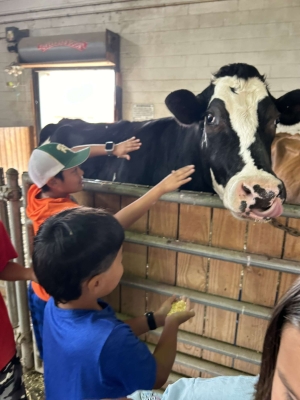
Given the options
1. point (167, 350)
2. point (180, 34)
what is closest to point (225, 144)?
point (167, 350)

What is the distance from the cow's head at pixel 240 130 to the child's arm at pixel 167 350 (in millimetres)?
322

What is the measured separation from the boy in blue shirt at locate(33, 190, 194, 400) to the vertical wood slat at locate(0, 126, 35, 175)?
12.0 feet

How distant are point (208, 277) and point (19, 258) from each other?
0.79 metres

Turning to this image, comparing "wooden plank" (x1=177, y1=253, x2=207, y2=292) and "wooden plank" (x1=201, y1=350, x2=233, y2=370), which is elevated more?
"wooden plank" (x1=177, y1=253, x2=207, y2=292)

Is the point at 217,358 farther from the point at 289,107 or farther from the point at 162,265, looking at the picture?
the point at 289,107

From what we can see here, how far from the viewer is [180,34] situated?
10.4ft

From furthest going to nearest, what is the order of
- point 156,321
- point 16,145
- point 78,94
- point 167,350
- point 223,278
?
point 16,145
point 78,94
point 223,278
point 156,321
point 167,350

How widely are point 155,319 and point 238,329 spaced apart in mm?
306

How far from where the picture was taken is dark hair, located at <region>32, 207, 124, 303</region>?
628 millimetres

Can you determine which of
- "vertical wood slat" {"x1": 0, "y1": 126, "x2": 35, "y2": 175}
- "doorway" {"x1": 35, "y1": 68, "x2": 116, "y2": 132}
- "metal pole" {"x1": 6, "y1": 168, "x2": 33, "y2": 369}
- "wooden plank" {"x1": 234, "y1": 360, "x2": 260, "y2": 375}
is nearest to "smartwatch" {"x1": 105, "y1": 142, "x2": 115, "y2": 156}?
"metal pole" {"x1": 6, "y1": 168, "x2": 33, "y2": 369}

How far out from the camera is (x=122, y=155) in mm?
1628

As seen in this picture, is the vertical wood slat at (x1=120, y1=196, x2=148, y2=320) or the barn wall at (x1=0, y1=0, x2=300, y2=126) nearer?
the vertical wood slat at (x1=120, y1=196, x2=148, y2=320)

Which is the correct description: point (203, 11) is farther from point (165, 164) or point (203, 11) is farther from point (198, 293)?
point (198, 293)

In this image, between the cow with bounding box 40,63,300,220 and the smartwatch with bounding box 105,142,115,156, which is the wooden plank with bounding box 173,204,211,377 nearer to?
the cow with bounding box 40,63,300,220
